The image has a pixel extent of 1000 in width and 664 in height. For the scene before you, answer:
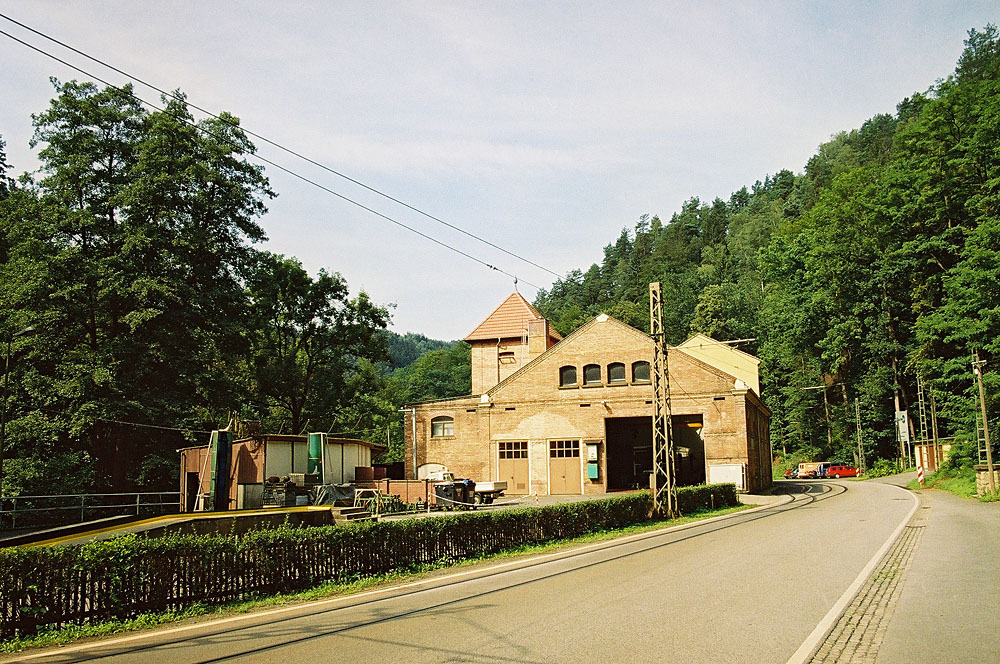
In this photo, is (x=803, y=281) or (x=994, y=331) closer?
(x=994, y=331)

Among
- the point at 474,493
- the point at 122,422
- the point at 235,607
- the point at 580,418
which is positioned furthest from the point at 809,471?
the point at 235,607

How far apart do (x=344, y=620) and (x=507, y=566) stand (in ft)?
18.7

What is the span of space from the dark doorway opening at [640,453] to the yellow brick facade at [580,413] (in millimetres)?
2050

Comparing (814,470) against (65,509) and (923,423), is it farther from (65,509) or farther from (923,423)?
(65,509)

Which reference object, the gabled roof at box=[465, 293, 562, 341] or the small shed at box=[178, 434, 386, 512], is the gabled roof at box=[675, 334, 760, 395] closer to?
the gabled roof at box=[465, 293, 562, 341]

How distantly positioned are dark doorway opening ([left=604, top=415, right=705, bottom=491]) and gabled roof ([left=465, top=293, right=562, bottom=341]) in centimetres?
1083

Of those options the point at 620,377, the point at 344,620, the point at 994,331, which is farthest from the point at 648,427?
the point at 344,620

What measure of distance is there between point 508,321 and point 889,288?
33376 millimetres

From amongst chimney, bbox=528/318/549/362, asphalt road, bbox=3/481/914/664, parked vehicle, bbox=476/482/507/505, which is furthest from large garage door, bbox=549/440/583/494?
asphalt road, bbox=3/481/914/664

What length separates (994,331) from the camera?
1576 inches

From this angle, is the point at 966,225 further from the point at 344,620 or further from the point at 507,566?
the point at 344,620

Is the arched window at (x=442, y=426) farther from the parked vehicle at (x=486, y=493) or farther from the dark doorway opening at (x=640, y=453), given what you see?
the parked vehicle at (x=486, y=493)

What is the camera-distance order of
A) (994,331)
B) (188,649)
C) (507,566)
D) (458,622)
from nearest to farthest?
(188,649) → (458,622) → (507,566) → (994,331)

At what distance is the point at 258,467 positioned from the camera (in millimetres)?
31359
